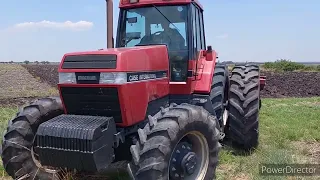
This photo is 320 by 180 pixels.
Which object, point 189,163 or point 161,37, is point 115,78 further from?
point 161,37

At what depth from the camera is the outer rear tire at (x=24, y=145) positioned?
465 centimetres

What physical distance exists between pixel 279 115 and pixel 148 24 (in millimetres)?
6024

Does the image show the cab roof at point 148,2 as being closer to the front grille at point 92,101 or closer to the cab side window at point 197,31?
the cab side window at point 197,31

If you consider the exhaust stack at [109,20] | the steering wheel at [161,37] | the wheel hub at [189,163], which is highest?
the exhaust stack at [109,20]

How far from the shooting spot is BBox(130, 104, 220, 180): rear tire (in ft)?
12.6

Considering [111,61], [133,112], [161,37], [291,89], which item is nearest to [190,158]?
[133,112]

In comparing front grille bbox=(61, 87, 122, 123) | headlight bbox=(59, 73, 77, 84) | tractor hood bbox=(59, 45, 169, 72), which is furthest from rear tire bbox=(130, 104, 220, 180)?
headlight bbox=(59, 73, 77, 84)

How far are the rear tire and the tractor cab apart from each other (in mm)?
1133

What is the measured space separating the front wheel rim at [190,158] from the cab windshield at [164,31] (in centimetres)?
115

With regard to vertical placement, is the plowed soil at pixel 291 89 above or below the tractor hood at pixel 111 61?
below

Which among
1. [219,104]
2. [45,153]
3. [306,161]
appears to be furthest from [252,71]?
[45,153]

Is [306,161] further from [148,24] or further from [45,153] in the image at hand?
[45,153]

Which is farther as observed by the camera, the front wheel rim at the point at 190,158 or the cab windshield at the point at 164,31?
the cab windshield at the point at 164,31

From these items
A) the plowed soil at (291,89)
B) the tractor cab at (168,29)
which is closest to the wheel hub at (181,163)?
the tractor cab at (168,29)
